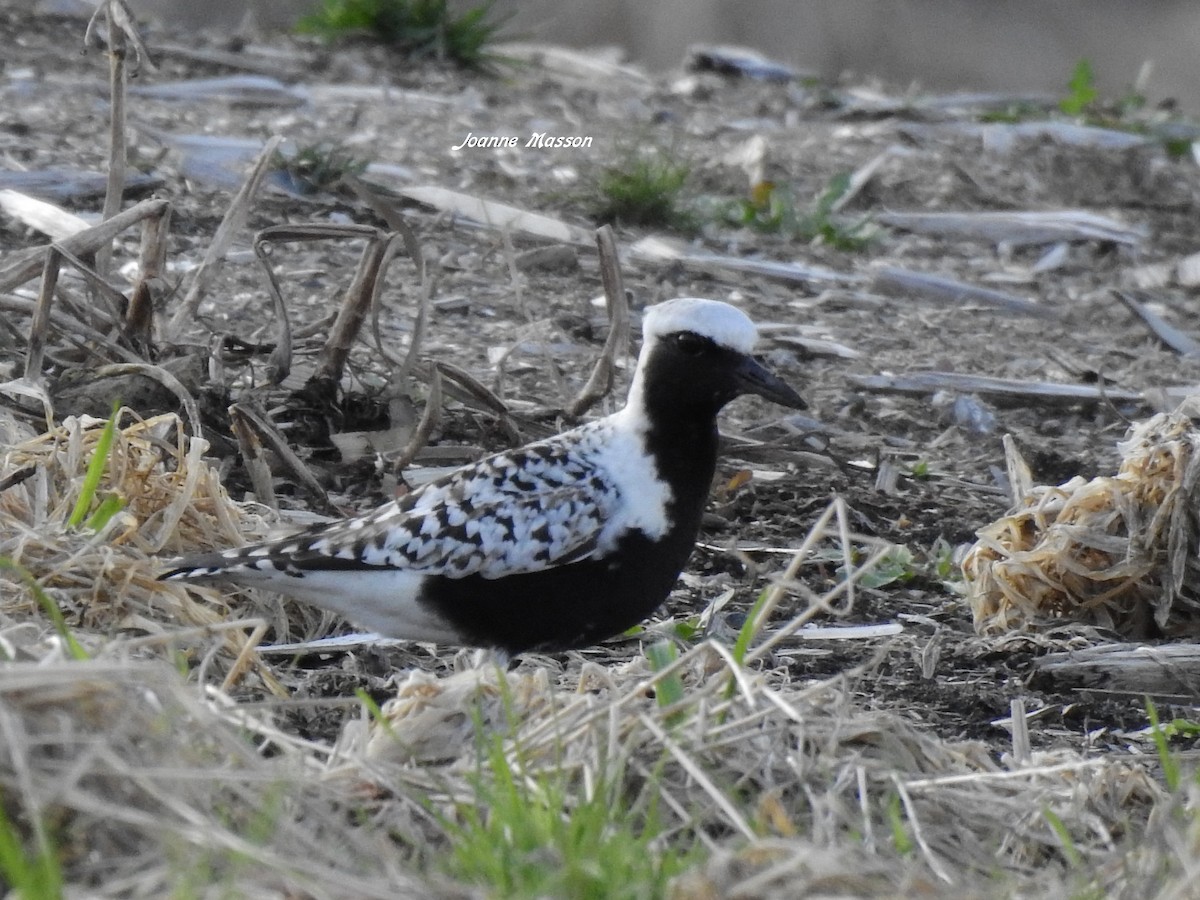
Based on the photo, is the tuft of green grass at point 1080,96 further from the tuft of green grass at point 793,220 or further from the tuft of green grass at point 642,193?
the tuft of green grass at point 642,193

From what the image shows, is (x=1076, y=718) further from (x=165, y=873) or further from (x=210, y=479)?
(x=165, y=873)

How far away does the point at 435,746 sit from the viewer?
3.44 m

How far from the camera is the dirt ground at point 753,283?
16.7 ft

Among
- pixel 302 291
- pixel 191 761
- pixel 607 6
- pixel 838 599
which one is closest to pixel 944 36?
pixel 607 6

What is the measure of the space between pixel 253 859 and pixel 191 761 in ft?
1.17

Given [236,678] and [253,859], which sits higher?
[253,859]

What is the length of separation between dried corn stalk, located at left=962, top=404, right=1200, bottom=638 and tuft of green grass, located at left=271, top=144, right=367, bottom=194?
11.8 ft

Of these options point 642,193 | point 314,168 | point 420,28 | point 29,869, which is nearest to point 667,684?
point 29,869

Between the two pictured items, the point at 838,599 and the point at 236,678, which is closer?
the point at 236,678

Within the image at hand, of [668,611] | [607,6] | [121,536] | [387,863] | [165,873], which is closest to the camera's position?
[165,873]

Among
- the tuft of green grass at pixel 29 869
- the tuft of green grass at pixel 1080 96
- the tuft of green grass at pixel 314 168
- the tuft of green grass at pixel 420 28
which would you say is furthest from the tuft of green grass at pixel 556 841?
the tuft of green grass at pixel 1080 96

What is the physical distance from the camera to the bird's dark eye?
4.44 m

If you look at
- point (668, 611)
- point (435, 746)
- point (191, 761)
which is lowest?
point (668, 611)

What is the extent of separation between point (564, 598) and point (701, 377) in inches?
26.5
